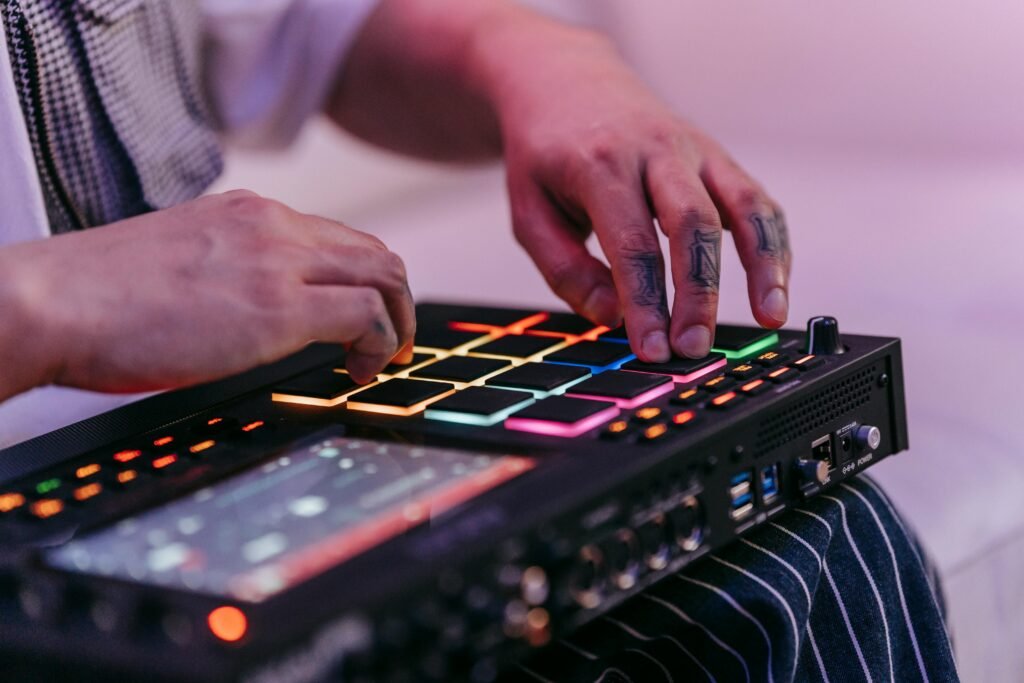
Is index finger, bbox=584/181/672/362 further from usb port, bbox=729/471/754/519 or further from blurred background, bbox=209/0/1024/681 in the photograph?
blurred background, bbox=209/0/1024/681

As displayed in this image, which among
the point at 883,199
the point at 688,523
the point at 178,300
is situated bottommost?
the point at 883,199

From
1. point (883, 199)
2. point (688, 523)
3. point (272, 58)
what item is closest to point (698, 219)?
point (688, 523)

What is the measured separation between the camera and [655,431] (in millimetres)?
521

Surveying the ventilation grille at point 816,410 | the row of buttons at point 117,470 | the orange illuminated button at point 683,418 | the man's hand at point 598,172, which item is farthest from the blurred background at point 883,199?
the row of buttons at point 117,470

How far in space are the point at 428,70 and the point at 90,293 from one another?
1.87 ft

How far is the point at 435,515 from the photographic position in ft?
1.52

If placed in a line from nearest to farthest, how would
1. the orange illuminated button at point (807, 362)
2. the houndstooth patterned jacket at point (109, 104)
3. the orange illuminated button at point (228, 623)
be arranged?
1. the orange illuminated button at point (228, 623)
2. the orange illuminated button at point (807, 362)
3. the houndstooth patterned jacket at point (109, 104)

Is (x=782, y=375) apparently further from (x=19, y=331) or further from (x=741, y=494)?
(x=19, y=331)

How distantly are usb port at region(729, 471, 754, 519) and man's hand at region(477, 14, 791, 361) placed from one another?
0.11 m

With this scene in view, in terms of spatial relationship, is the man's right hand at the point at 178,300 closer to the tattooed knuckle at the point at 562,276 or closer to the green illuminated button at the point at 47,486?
the green illuminated button at the point at 47,486

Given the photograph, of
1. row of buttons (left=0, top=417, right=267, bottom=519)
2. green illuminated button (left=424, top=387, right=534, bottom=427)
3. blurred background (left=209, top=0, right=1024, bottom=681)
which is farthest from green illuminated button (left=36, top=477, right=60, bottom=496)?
blurred background (left=209, top=0, right=1024, bottom=681)

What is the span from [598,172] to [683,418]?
0.26 metres

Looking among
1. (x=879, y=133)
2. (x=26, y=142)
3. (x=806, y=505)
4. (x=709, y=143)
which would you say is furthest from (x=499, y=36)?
(x=879, y=133)

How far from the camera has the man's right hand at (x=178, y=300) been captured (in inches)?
21.0
